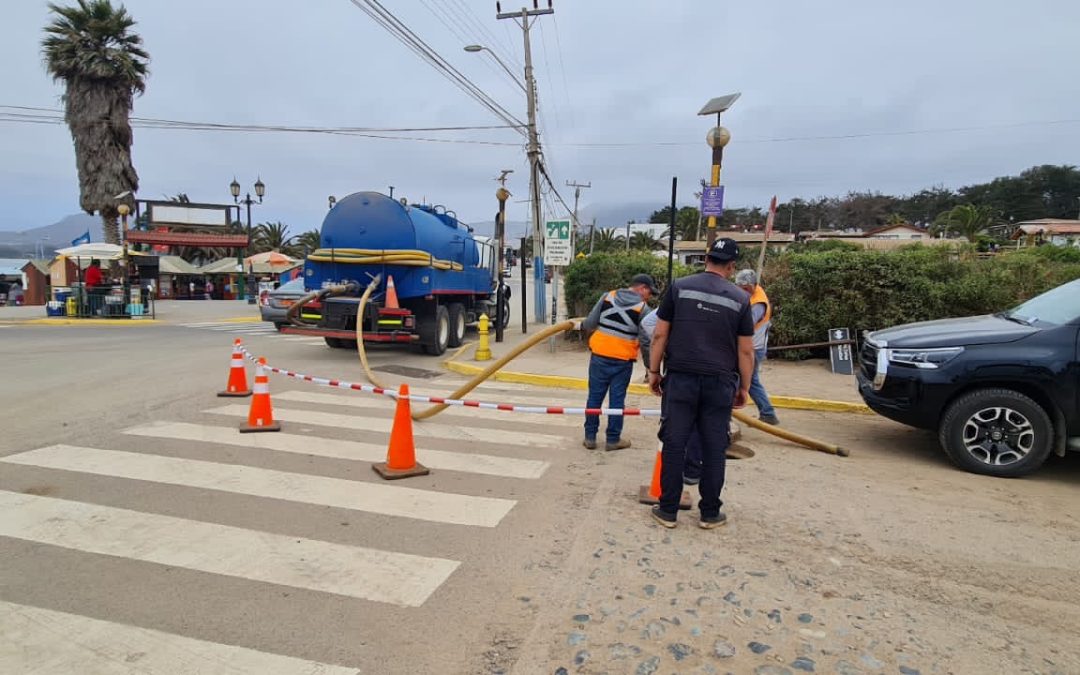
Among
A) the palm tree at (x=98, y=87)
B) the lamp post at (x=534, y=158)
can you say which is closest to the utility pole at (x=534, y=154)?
the lamp post at (x=534, y=158)

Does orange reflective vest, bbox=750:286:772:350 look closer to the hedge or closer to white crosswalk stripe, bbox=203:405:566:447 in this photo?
white crosswalk stripe, bbox=203:405:566:447

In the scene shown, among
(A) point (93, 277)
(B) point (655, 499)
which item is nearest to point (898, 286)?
(B) point (655, 499)

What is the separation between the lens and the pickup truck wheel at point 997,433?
545 centimetres

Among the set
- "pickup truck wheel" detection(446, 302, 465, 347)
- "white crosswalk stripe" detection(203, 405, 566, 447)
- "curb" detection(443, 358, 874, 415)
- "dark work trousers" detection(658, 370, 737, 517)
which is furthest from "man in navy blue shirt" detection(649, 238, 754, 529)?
"pickup truck wheel" detection(446, 302, 465, 347)

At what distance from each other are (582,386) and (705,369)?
5.81m

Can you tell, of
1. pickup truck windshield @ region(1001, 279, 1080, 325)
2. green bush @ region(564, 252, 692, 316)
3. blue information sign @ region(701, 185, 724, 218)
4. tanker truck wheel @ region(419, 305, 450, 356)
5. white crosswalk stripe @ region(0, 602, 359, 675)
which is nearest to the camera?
white crosswalk stripe @ region(0, 602, 359, 675)

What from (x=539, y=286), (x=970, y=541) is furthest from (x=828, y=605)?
(x=539, y=286)

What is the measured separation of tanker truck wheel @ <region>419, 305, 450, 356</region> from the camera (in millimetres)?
12984

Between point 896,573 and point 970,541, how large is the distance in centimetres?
89

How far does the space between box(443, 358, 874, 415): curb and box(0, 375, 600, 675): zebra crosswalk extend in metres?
2.80

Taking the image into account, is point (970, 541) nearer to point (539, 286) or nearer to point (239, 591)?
point (239, 591)

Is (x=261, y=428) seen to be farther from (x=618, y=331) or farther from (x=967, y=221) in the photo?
(x=967, y=221)

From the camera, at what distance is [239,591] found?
3.44 meters

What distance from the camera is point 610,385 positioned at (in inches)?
247
